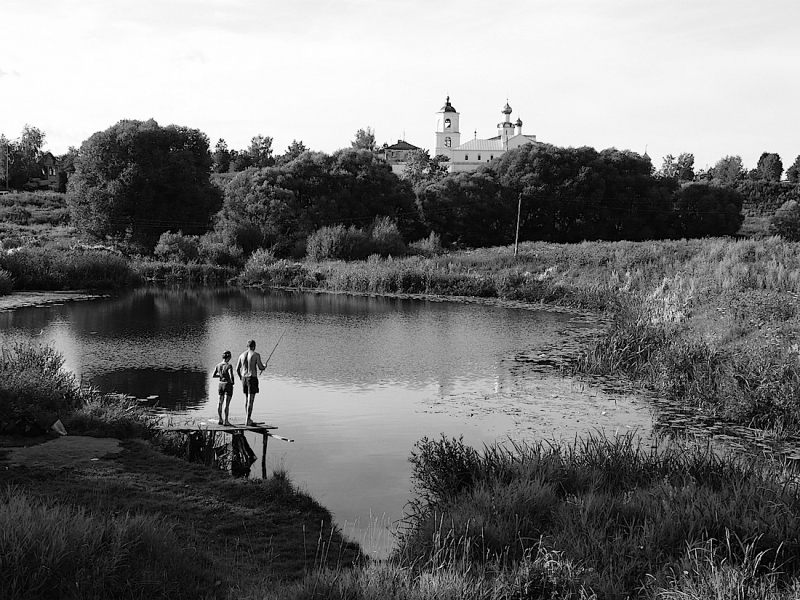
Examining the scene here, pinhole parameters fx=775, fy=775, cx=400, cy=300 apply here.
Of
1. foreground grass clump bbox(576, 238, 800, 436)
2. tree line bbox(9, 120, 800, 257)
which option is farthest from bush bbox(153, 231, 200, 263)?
foreground grass clump bbox(576, 238, 800, 436)

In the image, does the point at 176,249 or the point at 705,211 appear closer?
the point at 176,249

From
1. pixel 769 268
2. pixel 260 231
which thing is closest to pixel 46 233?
pixel 260 231

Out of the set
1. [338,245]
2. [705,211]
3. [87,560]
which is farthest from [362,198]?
[87,560]

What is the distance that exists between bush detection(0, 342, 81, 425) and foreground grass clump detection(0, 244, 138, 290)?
3561cm

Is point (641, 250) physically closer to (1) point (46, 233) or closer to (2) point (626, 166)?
(2) point (626, 166)

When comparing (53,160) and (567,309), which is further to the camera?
(53,160)

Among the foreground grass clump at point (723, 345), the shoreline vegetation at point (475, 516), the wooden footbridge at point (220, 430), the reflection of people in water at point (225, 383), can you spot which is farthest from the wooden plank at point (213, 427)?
the foreground grass clump at point (723, 345)

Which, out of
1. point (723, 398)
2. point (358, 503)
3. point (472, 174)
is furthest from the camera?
point (472, 174)

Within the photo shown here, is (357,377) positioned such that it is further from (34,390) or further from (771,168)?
(771,168)

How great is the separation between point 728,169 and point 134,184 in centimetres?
12563

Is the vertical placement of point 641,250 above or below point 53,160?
below

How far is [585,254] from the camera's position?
189ft

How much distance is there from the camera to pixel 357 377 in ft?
79.1

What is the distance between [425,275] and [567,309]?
13.0 metres
